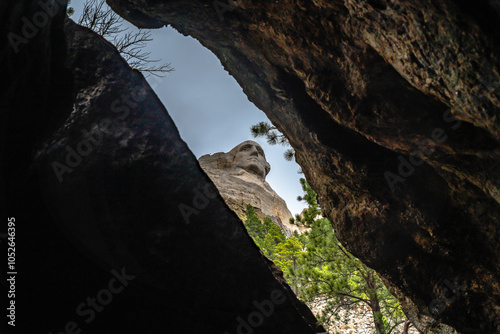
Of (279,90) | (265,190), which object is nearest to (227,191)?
(265,190)

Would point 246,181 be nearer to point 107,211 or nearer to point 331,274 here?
point 331,274

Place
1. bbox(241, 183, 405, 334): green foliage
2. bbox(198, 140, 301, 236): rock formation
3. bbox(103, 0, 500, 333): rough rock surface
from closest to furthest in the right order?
bbox(103, 0, 500, 333): rough rock surface
bbox(241, 183, 405, 334): green foliage
bbox(198, 140, 301, 236): rock formation

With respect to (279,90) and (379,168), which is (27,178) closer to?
(279,90)

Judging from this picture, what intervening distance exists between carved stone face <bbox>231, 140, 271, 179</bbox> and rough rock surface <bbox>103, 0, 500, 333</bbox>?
2489cm

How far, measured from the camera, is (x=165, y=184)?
3.56 meters

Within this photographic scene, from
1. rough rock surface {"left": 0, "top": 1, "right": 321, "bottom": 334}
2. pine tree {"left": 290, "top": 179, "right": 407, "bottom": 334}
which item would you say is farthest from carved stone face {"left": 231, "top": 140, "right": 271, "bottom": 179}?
rough rock surface {"left": 0, "top": 1, "right": 321, "bottom": 334}

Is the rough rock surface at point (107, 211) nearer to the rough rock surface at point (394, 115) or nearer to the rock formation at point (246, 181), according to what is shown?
the rough rock surface at point (394, 115)

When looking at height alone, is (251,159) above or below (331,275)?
above

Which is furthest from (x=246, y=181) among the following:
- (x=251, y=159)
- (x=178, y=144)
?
(x=178, y=144)

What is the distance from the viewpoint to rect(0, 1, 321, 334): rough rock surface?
126 inches

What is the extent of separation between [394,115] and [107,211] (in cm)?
338

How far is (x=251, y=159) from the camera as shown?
32125 mm

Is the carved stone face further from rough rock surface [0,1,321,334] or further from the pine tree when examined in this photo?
rough rock surface [0,1,321,334]

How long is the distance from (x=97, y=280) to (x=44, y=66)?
2.33m
